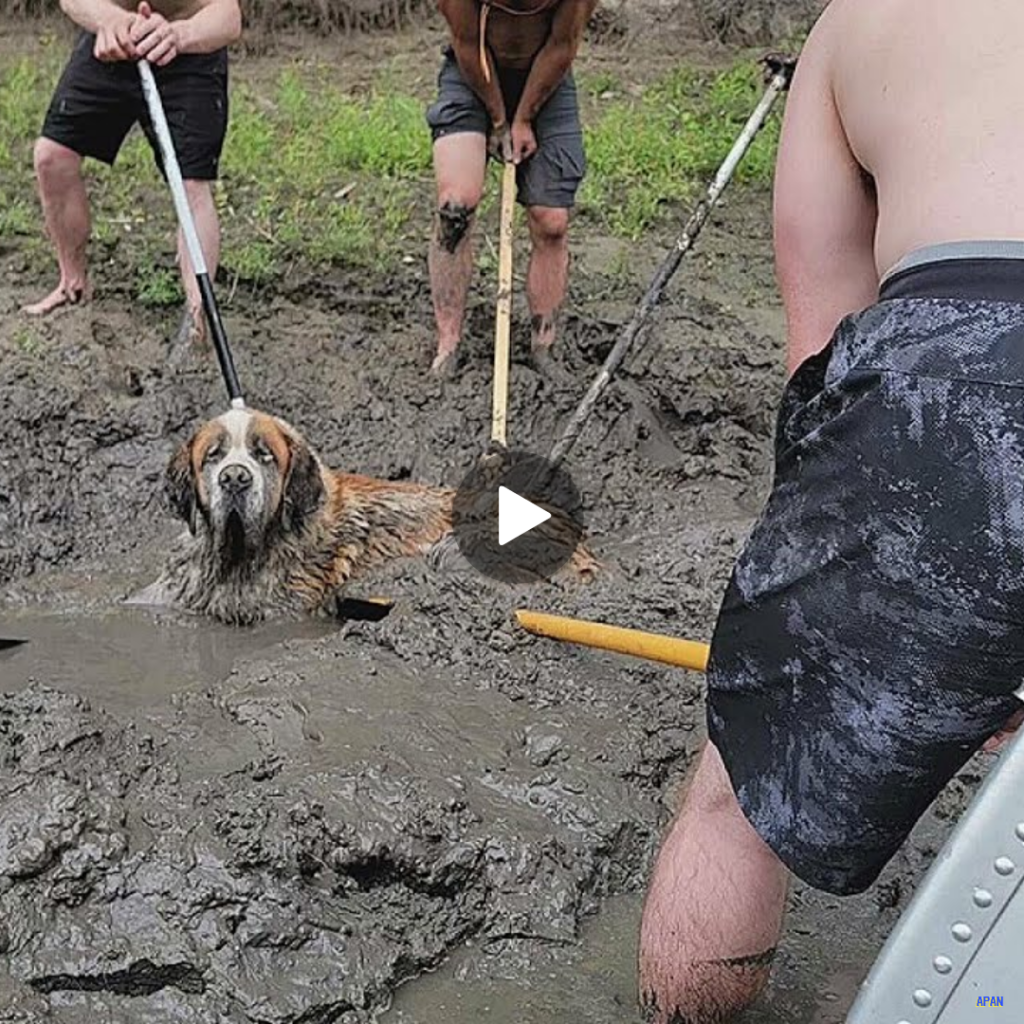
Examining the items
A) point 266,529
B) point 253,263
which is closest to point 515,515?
point 266,529

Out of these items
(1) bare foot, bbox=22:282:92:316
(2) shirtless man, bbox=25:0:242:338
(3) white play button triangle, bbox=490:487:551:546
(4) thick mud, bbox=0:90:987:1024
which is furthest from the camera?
(1) bare foot, bbox=22:282:92:316

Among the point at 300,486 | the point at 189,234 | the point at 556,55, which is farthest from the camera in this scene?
the point at 556,55

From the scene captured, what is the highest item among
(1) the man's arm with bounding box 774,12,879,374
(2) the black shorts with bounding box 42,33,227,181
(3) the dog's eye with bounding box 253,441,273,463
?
(1) the man's arm with bounding box 774,12,879,374

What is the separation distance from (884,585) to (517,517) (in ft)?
12.9

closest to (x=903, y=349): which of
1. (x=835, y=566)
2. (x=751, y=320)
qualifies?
(x=835, y=566)

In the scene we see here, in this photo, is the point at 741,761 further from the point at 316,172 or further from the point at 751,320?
the point at 316,172

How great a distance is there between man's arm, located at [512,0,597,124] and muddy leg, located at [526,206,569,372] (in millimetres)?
511

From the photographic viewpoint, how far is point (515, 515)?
20.0ft

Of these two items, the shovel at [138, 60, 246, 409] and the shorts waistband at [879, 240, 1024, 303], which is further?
the shovel at [138, 60, 246, 409]

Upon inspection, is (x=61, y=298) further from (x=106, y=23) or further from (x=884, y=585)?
(x=884, y=585)

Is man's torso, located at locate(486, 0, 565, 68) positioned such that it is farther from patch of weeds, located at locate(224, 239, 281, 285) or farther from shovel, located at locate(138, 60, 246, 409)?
patch of weeds, located at locate(224, 239, 281, 285)

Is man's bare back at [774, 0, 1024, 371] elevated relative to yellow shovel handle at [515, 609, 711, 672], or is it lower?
elevated

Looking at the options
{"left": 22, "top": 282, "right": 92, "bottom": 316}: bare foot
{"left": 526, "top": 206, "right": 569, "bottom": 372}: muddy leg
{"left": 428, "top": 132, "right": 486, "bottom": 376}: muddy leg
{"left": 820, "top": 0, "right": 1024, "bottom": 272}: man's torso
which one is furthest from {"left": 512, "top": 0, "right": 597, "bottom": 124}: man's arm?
{"left": 820, "top": 0, "right": 1024, "bottom": 272}: man's torso

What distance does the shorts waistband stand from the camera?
208cm
